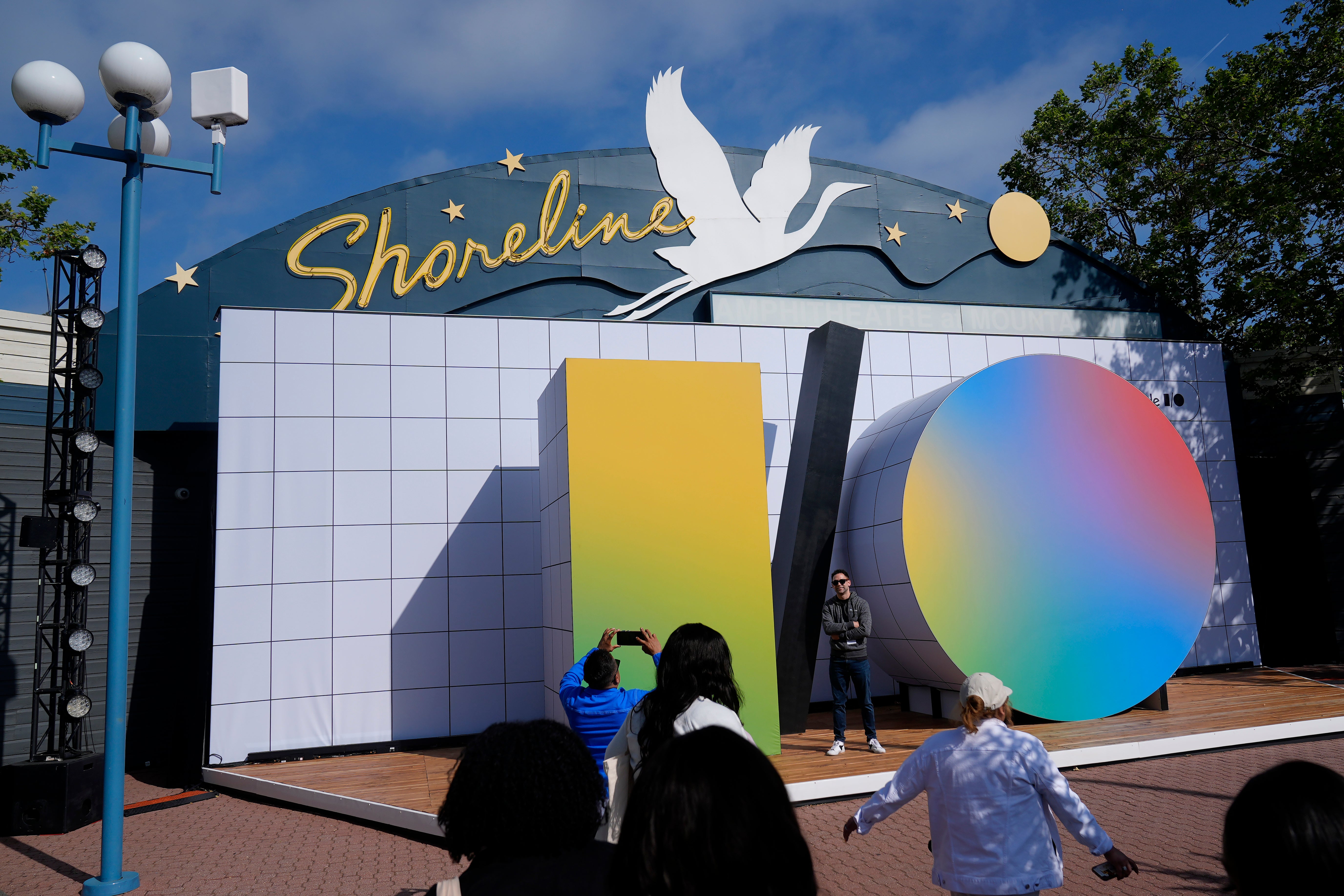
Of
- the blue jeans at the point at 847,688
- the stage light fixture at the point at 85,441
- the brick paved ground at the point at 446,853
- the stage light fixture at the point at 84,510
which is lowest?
the brick paved ground at the point at 446,853

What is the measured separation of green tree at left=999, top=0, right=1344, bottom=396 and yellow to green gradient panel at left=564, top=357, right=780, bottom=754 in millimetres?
12663

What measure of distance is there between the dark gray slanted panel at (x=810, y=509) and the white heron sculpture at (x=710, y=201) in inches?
176

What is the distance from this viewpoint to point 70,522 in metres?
9.50

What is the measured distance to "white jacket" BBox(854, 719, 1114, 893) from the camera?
3357 millimetres

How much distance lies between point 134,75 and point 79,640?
229 inches

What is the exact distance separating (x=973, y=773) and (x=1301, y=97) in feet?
65.3

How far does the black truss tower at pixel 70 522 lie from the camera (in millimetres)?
9227

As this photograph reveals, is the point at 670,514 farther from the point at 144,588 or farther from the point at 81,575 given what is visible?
the point at 144,588

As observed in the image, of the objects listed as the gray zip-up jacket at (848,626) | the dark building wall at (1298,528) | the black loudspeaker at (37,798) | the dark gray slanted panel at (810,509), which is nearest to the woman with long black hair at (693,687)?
the gray zip-up jacket at (848,626)

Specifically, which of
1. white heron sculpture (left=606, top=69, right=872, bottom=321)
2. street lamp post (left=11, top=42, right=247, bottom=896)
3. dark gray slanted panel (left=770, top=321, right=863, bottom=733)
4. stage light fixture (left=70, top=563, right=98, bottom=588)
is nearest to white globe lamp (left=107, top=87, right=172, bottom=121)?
street lamp post (left=11, top=42, right=247, bottom=896)

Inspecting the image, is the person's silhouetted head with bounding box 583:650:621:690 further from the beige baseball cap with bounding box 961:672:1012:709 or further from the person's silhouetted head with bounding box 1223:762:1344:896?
the person's silhouetted head with bounding box 1223:762:1344:896

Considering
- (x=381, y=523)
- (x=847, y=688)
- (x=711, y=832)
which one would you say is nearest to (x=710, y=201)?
(x=381, y=523)

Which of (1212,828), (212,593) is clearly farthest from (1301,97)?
(212,593)

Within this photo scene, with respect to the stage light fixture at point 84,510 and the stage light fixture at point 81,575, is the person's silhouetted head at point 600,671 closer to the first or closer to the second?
the stage light fixture at point 84,510
